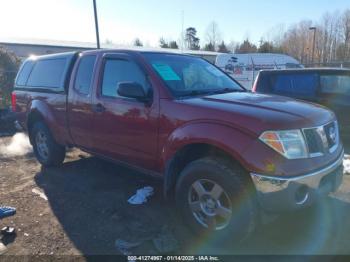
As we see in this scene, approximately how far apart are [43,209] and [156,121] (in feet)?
6.37

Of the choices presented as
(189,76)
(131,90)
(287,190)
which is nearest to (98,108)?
(131,90)

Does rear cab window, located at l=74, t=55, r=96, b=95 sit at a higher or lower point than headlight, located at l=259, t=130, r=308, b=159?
higher

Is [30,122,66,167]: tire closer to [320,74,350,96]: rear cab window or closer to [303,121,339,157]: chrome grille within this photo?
[303,121,339,157]: chrome grille

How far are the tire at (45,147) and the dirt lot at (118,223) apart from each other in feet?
1.64

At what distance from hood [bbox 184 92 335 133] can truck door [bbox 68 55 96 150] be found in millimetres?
1757

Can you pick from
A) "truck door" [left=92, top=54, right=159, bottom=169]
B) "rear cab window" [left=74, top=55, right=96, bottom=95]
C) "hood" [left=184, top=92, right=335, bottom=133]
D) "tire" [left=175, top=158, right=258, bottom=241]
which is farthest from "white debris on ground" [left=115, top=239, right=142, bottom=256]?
"rear cab window" [left=74, top=55, right=96, bottom=95]

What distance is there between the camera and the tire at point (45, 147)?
5.82m

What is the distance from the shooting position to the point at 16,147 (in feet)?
25.8

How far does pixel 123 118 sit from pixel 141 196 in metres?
1.12

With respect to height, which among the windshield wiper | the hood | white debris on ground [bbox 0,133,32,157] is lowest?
white debris on ground [bbox 0,133,32,157]

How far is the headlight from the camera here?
2922 mm

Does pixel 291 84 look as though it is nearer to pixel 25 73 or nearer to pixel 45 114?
pixel 45 114

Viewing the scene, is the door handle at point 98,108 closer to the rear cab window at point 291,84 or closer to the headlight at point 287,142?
the headlight at point 287,142

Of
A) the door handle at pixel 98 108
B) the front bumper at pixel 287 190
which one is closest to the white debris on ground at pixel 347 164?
the front bumper at pixel 287 190
